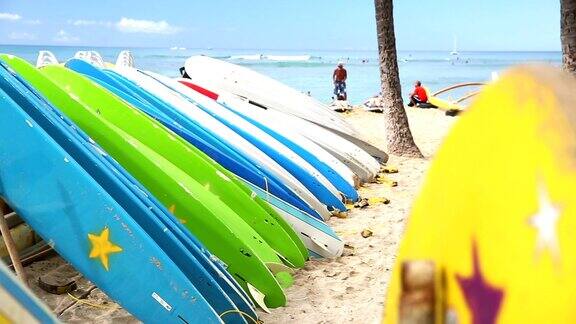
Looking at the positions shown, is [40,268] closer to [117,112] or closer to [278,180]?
[117,112]

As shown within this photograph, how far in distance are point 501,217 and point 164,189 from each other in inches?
103

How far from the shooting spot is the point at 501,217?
0.73 m

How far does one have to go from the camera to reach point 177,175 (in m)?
3.35

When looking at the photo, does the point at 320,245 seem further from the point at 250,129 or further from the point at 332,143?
the point at 332,143

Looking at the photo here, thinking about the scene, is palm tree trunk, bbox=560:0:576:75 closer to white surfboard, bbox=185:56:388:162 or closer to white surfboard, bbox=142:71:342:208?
white surfboard, bbox=185:56:388:162

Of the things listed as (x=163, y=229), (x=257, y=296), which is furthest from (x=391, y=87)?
(x=163, y=229)

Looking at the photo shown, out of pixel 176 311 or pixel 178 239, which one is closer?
pixel 176 311

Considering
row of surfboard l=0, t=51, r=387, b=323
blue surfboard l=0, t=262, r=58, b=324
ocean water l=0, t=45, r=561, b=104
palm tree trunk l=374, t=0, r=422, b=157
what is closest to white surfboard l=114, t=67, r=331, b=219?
row of surfboard l=0, t=51, r=387, b=323

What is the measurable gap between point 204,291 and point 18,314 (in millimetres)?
1841

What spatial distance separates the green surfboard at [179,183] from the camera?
119 inches

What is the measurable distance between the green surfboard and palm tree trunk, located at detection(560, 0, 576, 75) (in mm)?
3505

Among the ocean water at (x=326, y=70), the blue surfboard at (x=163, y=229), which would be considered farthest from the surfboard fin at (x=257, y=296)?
the ocean water at (x=326, y=70)

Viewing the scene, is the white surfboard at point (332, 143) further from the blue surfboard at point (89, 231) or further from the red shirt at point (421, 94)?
the red shirt at point (421, 94)

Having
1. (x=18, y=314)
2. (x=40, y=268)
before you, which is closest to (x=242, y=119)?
(x=40, y=268)
